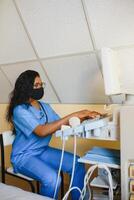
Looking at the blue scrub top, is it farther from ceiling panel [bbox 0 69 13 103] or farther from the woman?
ceiling panel [bbox 0 69 13 103]

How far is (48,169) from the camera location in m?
1.67

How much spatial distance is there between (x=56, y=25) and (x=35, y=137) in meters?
0.86

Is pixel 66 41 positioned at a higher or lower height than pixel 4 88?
higher

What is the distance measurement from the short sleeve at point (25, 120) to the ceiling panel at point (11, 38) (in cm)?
64

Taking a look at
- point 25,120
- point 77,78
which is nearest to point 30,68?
point 77,78

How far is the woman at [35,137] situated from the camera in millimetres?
1657

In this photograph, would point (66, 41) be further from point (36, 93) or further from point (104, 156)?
point (104, 156)

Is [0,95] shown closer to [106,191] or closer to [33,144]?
[33,144]

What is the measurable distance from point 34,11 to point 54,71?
0.54 m

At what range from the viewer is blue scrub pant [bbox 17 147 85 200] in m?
1.64

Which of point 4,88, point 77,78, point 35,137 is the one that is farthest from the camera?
point 4,88

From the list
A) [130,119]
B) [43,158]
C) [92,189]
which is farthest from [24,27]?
[92,189]

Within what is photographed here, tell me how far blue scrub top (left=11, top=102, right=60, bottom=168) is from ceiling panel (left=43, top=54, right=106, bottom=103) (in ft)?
1.48

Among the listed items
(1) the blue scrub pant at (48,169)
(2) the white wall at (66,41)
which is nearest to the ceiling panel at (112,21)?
(2) the white wall at (66,41)
